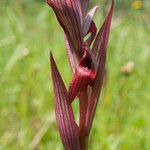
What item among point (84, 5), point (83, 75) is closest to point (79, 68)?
point (83, 75)

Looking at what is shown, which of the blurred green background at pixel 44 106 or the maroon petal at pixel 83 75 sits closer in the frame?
the maroon petal at pixel 83 75

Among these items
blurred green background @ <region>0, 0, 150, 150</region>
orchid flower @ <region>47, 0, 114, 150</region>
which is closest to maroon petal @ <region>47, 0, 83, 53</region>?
orchid flower @ <region>47, 0, 114, 150</region>

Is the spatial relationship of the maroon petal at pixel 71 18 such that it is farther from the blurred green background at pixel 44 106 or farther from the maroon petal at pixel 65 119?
the blurred green background at pixel 44 106

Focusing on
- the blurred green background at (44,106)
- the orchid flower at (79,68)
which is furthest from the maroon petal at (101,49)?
the blurred green background at (44,106)

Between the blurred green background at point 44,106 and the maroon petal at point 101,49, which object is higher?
the maroon petal at point 101,49

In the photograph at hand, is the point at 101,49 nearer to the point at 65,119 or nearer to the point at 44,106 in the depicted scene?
the point at 65,119

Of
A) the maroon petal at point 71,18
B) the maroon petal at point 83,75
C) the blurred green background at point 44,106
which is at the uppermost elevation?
the maroon petal at point 71,18

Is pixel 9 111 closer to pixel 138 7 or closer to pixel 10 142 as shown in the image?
pixel 10 142
